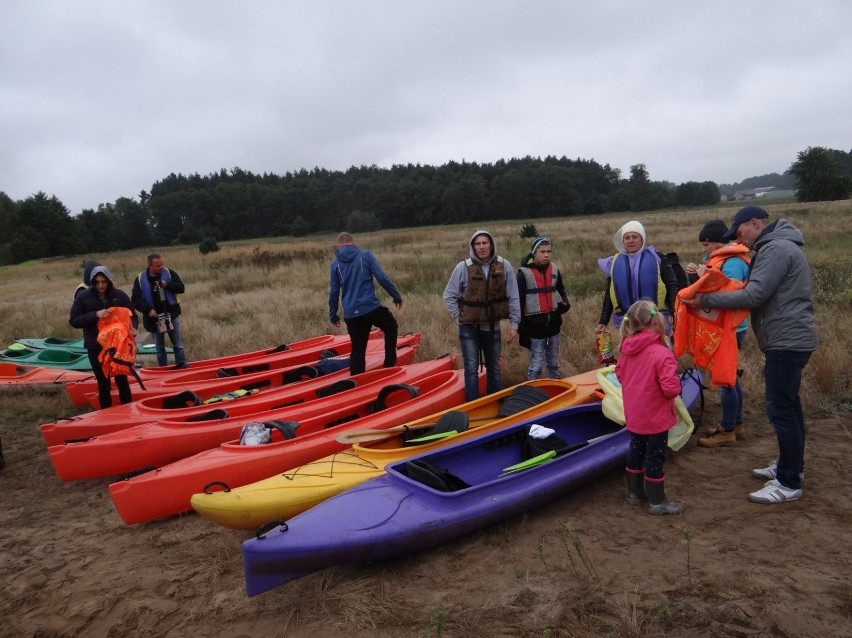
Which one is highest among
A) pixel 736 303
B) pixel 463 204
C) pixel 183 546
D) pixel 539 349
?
pixel 463 204

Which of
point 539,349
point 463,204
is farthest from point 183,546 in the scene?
point 463,204

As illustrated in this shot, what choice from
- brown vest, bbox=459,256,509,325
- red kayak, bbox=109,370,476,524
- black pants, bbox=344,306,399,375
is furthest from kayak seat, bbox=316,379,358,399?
brown vest, bbox=459,256,509,325

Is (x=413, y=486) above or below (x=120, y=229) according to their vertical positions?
below

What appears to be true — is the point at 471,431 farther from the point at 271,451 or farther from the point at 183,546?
the point at 183,546

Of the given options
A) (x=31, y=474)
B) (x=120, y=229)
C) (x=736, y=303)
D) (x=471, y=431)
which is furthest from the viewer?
(x=120, y=229)

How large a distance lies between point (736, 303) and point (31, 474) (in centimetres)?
616

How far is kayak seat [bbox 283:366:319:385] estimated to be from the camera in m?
6.55

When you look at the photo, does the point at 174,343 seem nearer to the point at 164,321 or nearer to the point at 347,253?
the point at 164,321

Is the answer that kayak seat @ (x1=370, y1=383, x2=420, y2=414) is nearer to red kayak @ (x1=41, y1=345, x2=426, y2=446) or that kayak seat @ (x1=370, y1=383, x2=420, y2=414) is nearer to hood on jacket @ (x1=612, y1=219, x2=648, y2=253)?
red kayak @ (x1=41, y1=345, x2=426, y2=446)

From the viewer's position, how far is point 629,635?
248cm

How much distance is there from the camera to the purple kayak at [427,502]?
3.04 meters

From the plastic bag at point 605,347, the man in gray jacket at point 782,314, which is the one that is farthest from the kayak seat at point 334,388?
the man in gray jacket at point 782,314

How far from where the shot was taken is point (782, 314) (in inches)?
125

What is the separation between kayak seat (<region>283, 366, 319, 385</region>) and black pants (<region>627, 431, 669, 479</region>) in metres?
3.97
